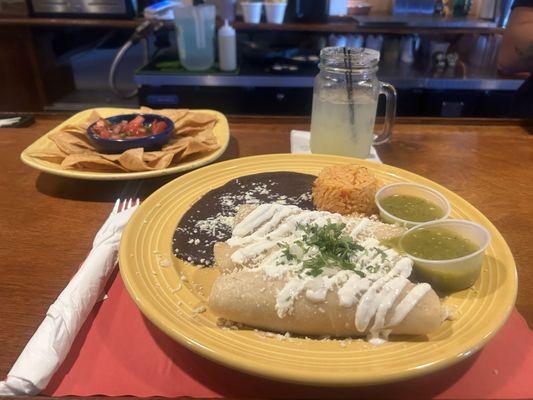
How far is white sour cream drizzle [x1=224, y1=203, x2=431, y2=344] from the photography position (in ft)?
2.76

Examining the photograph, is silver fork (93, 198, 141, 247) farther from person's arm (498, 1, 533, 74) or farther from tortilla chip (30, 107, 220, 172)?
person's arm (498, 1, 533, 74)

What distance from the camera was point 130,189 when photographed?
1444 mm

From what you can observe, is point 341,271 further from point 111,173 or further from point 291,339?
point 111,173

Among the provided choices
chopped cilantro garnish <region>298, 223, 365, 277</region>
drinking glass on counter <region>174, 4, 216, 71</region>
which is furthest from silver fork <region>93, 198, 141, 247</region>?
drinking glass on counter <region>174, 4, 216, 71</region>

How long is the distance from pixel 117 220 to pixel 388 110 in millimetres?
1065

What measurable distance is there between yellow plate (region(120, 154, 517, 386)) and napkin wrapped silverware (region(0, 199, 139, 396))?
Result: 0.07m

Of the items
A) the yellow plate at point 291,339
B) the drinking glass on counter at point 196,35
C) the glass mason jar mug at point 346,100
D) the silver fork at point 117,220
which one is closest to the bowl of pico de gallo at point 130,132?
the silver fork at point 117,220

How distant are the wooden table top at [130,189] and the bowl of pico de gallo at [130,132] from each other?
14 centimetres

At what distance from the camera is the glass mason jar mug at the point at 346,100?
151 cm

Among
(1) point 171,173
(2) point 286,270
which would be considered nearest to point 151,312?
(2) point 286,270

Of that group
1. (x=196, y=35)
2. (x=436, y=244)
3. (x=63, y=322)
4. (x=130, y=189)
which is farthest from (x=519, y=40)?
(x=63, y=322)

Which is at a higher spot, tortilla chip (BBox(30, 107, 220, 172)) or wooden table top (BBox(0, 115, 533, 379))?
tortilla chip (BBox(30, 107, 220, 172))

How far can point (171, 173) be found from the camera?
144cm

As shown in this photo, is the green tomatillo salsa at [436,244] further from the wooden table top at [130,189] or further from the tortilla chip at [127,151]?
the tortilla chip at [127,151]
